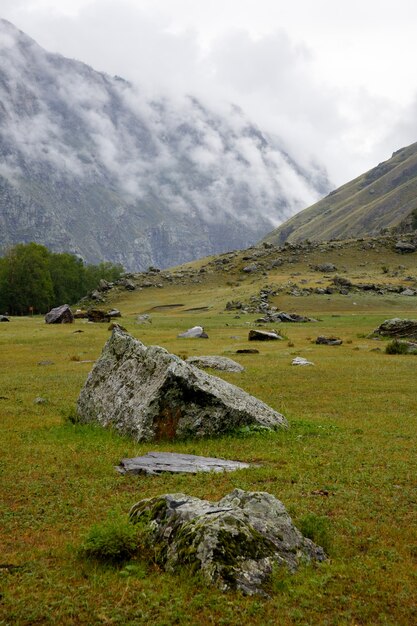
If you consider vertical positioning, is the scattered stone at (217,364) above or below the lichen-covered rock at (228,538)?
below

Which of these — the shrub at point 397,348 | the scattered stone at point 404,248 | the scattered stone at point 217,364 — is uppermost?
the scattered stone at point 404,248

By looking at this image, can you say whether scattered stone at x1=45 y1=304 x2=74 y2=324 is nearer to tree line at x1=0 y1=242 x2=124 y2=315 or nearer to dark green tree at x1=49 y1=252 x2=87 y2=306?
tree line at x1=0 y1=242 x2=124 y2=315

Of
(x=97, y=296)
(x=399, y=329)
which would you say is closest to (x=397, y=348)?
(x=399, y=329)

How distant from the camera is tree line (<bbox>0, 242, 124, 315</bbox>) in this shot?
123 meters

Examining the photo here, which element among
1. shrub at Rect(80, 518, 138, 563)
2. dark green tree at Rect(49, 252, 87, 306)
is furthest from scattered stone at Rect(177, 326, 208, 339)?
dark green tree at Rect(49, 252, 87, 306)

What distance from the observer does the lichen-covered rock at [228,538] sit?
8344 mm

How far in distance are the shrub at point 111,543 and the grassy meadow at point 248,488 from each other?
8.1 inches

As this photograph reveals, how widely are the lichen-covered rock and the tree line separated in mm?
117445

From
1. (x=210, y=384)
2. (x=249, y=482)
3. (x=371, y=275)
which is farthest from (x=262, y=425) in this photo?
(x=371, y=275)

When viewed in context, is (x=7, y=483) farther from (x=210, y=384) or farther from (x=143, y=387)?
(x=210, y=384)

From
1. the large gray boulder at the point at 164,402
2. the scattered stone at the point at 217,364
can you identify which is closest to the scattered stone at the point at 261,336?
the scattered stone at the point at 217,364

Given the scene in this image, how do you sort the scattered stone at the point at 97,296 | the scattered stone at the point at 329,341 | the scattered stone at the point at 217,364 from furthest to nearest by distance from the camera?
the scattered stone at the point at 97,296 → the scattered stone at the point at 329,341 → the scattered stone at the point at 217,364

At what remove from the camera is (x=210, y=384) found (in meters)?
19.9

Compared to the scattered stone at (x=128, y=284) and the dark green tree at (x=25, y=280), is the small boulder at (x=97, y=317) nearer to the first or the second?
the dark green tree at (x=25, y=280)
